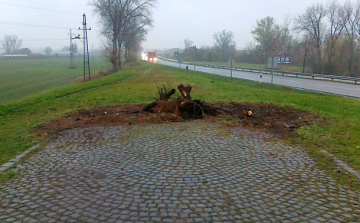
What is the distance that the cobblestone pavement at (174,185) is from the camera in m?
4.57

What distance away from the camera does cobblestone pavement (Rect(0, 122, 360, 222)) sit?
4.57 meters

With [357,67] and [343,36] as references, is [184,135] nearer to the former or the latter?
[357,67]

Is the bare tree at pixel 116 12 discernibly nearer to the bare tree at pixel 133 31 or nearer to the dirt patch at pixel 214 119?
the bare tree at pixel 133 31

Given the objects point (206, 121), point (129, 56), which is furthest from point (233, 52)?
point (206, 121)

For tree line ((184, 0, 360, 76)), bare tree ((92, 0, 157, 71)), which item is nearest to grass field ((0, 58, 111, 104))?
bare tree ((92, 0, 157, 71))

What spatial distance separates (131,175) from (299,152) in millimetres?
4083

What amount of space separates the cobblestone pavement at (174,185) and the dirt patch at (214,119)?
5.38 ft

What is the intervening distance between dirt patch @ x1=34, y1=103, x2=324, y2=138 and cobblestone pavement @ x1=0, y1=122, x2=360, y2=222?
1.64m

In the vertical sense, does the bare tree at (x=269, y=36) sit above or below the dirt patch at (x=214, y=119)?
above

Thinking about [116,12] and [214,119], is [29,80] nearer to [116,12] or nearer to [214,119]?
[116,12]

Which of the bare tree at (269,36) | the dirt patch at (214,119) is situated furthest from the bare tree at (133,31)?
the dirt patch at (214,119)

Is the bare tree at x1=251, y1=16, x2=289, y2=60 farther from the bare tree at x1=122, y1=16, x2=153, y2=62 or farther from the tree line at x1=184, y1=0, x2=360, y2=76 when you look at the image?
the bare tree at x1=122, y1=16, x2=153, y2=62

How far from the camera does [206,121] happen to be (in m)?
11.1

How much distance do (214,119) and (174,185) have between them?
6059mm
